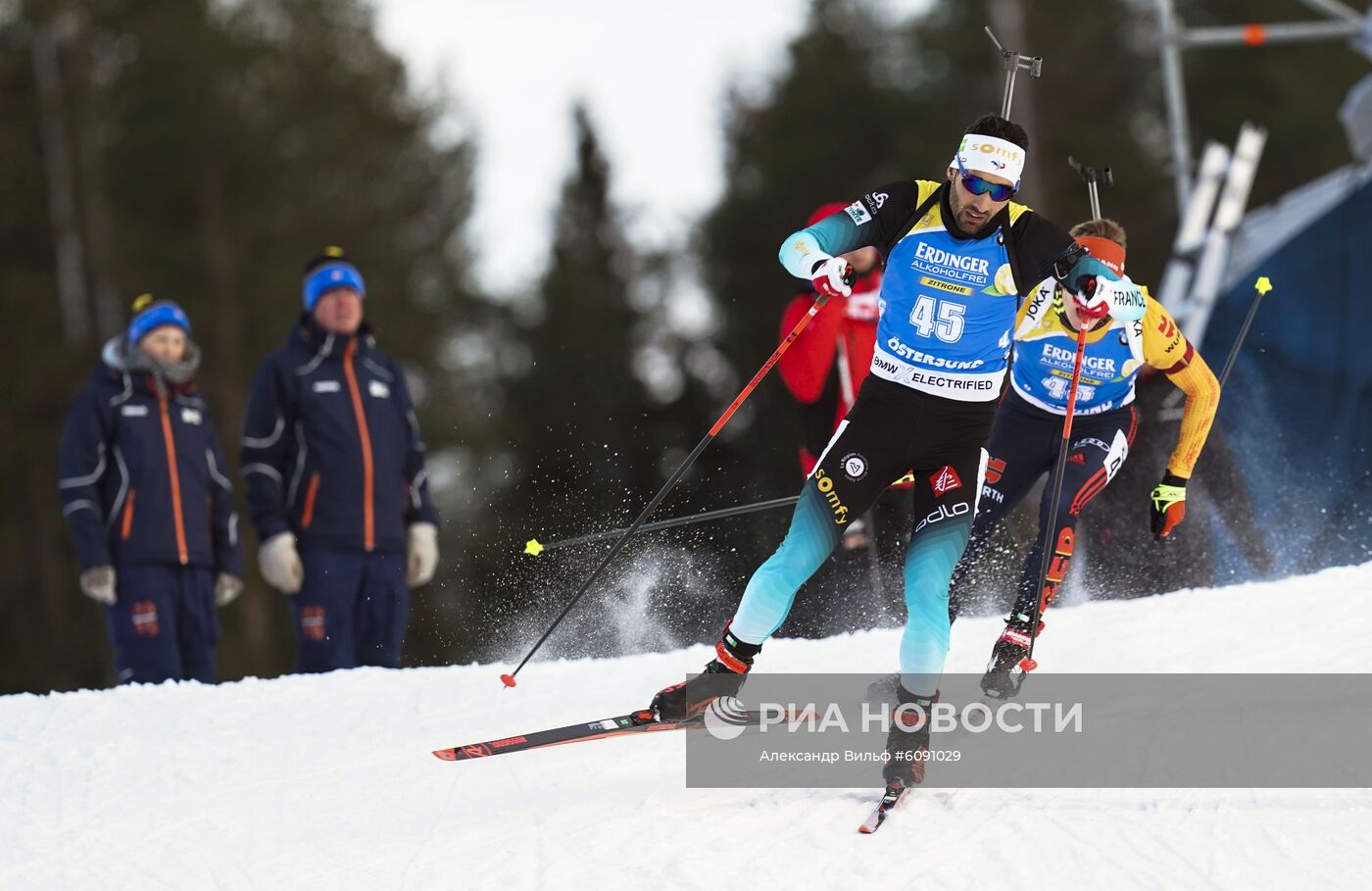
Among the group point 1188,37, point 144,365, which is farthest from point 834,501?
point 1188,37

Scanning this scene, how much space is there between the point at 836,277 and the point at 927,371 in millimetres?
467

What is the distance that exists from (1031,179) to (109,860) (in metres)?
16.2

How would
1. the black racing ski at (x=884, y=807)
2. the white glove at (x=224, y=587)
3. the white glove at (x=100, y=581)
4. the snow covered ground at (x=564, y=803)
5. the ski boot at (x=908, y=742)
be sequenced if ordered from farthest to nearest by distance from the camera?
the white glove at (x=224, y=587) < the white glove at (x=100, y=581) < the ski boot at (x=908, y=742) < the black racing ski at (x=884, y=807) < the snow covered ground at (x=564, y=803)

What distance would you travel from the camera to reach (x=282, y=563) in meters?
6.55

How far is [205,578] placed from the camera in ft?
22.1

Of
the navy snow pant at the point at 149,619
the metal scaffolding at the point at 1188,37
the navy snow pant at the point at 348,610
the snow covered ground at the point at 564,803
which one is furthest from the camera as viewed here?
the metal scaffolding at the point at 1188,37

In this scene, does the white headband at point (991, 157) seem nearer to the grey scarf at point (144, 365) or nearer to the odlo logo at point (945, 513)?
the odlo logo at point (945, 513)

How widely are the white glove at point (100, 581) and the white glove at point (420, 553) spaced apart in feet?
4.31

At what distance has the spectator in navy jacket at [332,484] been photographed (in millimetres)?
6652

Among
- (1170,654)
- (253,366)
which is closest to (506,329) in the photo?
(253,366)

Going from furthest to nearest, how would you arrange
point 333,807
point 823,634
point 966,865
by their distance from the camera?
point 823,634 < point 333,807 < point 966,865

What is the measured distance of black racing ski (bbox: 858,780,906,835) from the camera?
4.13 meters

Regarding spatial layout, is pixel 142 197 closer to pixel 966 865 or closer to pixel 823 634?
pixel 823 634

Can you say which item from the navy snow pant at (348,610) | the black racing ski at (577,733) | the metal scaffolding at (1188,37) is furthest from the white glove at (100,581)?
the metal scaffolding at (1188,37)
